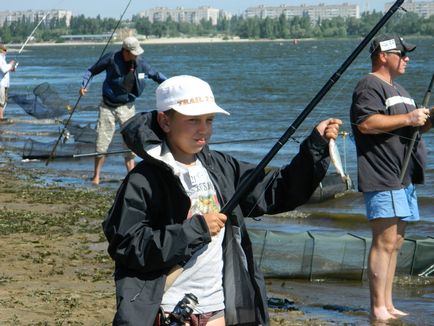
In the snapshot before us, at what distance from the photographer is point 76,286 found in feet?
23.8

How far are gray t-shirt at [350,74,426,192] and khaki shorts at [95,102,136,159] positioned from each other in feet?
20.0

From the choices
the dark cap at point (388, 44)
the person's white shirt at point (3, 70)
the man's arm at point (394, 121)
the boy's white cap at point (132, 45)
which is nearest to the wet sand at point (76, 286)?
the man's arm at point (394, 121)

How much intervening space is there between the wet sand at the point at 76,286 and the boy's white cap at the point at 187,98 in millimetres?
2679

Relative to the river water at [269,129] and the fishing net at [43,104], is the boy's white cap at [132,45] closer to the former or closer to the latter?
the river water at [269,129]

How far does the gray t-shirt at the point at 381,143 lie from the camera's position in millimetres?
6016

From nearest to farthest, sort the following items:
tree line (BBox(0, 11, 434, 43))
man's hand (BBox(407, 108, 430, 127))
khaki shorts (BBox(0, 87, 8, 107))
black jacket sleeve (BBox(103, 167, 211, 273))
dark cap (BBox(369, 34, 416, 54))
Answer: black jacket sleeve (BBox(103, 167, 211, 273))
man's hand (BBox(407, 108, 430, 127))
dark cap (BBox(369, 34, 416, 54))
tree line (BBox(0, 11, 434, 43))
khaki shorts (BBox(0, 87, 8, 107))

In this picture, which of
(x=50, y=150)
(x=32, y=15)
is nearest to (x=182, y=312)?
(x=32, y=15)

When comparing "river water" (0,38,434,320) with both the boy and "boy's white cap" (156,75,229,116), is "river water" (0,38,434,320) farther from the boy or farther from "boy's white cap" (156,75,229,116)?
"boy's white cap" (156,75,229,116)

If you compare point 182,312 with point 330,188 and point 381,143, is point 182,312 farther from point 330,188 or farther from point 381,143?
point 330,188

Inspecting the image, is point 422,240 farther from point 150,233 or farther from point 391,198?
point 150,233

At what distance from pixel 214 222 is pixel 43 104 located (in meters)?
19.0

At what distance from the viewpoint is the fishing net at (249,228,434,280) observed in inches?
311

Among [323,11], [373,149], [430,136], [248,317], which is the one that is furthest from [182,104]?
[430,136]

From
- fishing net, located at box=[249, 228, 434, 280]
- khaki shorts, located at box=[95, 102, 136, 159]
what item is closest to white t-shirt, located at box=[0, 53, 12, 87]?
khaki shorts, located at box=[95, 102, 136, 159]
